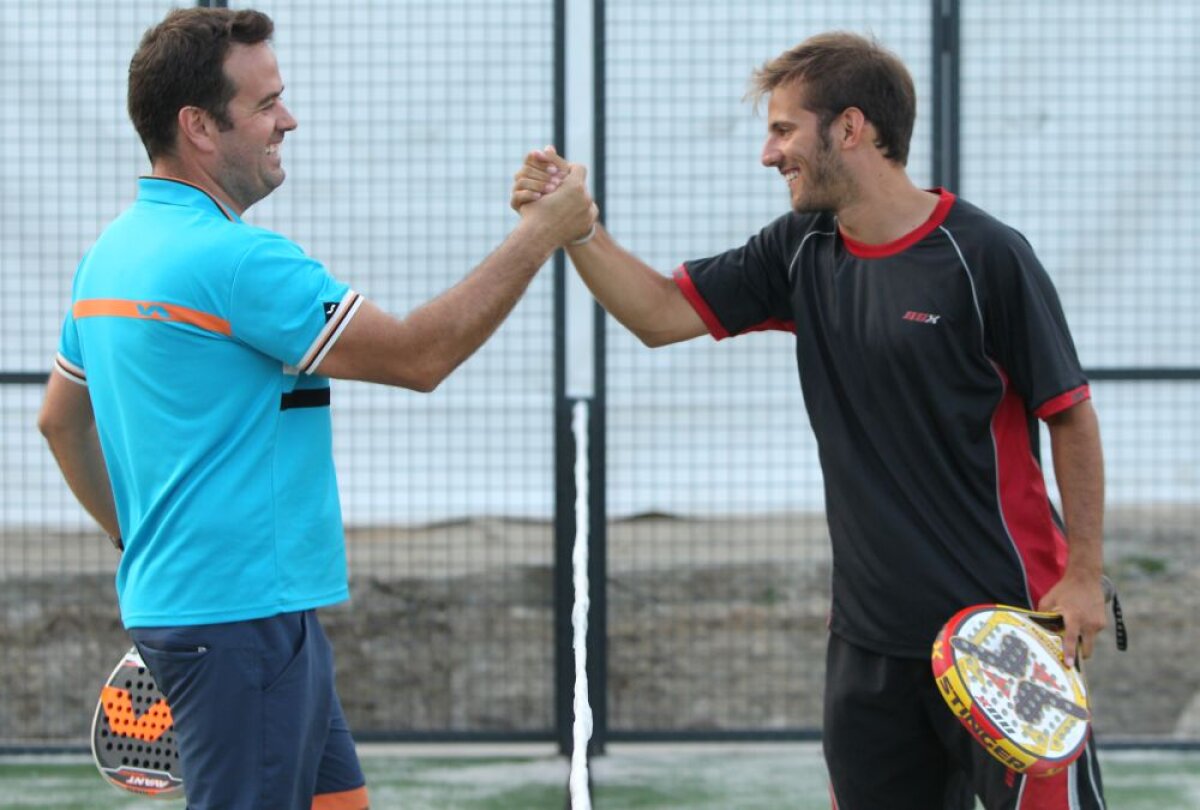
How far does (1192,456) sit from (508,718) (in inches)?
101

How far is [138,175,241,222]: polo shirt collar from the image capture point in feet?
8.85

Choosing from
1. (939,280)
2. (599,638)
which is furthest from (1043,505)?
(599,638)

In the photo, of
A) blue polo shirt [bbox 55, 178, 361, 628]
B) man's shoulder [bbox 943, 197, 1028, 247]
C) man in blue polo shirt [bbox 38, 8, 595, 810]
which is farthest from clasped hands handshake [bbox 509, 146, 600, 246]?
man's shoulder [bbox 943, 197, 1028, 247]

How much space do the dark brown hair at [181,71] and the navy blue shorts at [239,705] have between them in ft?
2.66

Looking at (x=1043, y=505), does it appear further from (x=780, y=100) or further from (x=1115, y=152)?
(x=1115, y=152)

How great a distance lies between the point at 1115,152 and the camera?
535 cm

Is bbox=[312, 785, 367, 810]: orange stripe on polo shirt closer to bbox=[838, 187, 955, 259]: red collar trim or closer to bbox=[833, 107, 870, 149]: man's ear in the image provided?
Result: bbox=[838, 187, 955, 259]: red collar trim

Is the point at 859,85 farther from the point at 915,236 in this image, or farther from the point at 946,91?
the point at 946,91

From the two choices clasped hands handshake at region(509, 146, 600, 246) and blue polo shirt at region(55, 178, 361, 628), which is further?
clasped hands handshake at region(509, 146, 600, 246)

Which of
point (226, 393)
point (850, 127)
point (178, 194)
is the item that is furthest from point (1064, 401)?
point (178, 194)

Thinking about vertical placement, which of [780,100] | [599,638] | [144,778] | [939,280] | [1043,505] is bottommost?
[599,638]

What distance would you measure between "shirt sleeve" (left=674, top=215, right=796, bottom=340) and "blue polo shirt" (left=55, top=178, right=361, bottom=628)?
0.95 m

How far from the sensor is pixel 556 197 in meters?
3.17

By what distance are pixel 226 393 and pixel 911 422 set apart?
124 centimetres
